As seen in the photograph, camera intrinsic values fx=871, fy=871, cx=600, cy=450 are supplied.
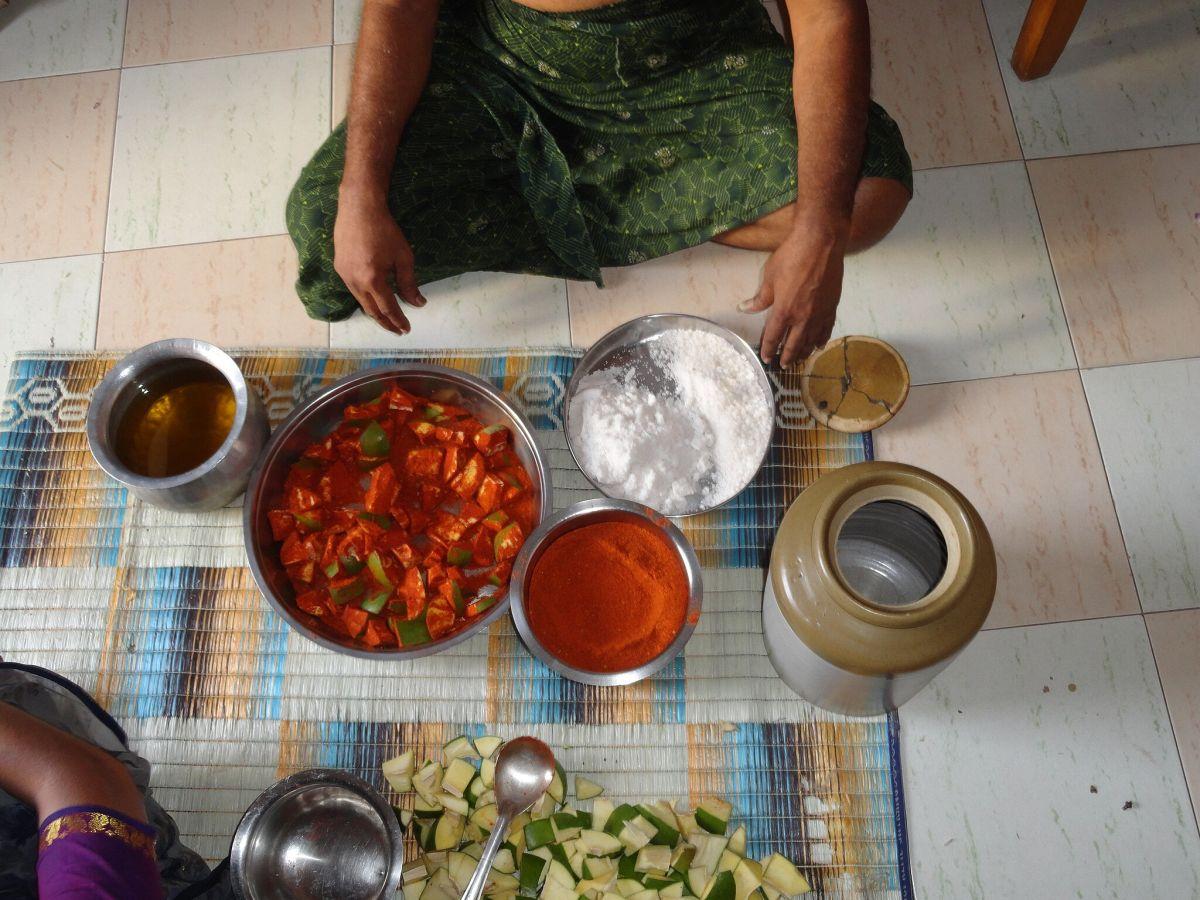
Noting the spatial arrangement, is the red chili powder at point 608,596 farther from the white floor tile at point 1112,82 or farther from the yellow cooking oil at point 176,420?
the white floor tile at point 1112,82

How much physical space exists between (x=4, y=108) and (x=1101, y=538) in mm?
2465

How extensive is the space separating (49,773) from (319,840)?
0.38 metres

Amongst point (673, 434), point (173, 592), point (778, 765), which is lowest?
point (778, 765)

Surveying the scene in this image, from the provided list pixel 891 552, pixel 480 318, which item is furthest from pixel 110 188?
pixel 891 552

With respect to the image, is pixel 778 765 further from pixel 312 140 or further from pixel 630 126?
pixel 312 140

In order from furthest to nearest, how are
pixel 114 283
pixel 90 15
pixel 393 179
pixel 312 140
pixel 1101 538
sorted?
pixel 90 15, pixel 312 140, pixel 114 283, pixel 1101 538, pixel 393 179

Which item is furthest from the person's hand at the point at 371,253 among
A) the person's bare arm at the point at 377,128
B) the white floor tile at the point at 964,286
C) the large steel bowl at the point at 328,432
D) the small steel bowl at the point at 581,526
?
the white floor tile at the point at 964,286

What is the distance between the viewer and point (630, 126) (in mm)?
1490

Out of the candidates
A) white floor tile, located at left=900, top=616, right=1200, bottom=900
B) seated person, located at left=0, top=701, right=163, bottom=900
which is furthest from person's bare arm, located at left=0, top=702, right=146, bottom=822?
white floor tile, located at left=900, top=616, right=1200, bottom=900

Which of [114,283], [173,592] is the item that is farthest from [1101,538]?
[114,283]

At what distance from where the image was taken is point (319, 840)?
126cm

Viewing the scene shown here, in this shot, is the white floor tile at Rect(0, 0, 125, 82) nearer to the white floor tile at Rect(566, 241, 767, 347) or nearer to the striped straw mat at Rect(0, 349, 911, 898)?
the striped straw mat at Rect(0, 349, 911, 898)

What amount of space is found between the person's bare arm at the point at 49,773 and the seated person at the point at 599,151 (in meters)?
0.76

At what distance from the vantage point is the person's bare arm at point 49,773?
102 cm
